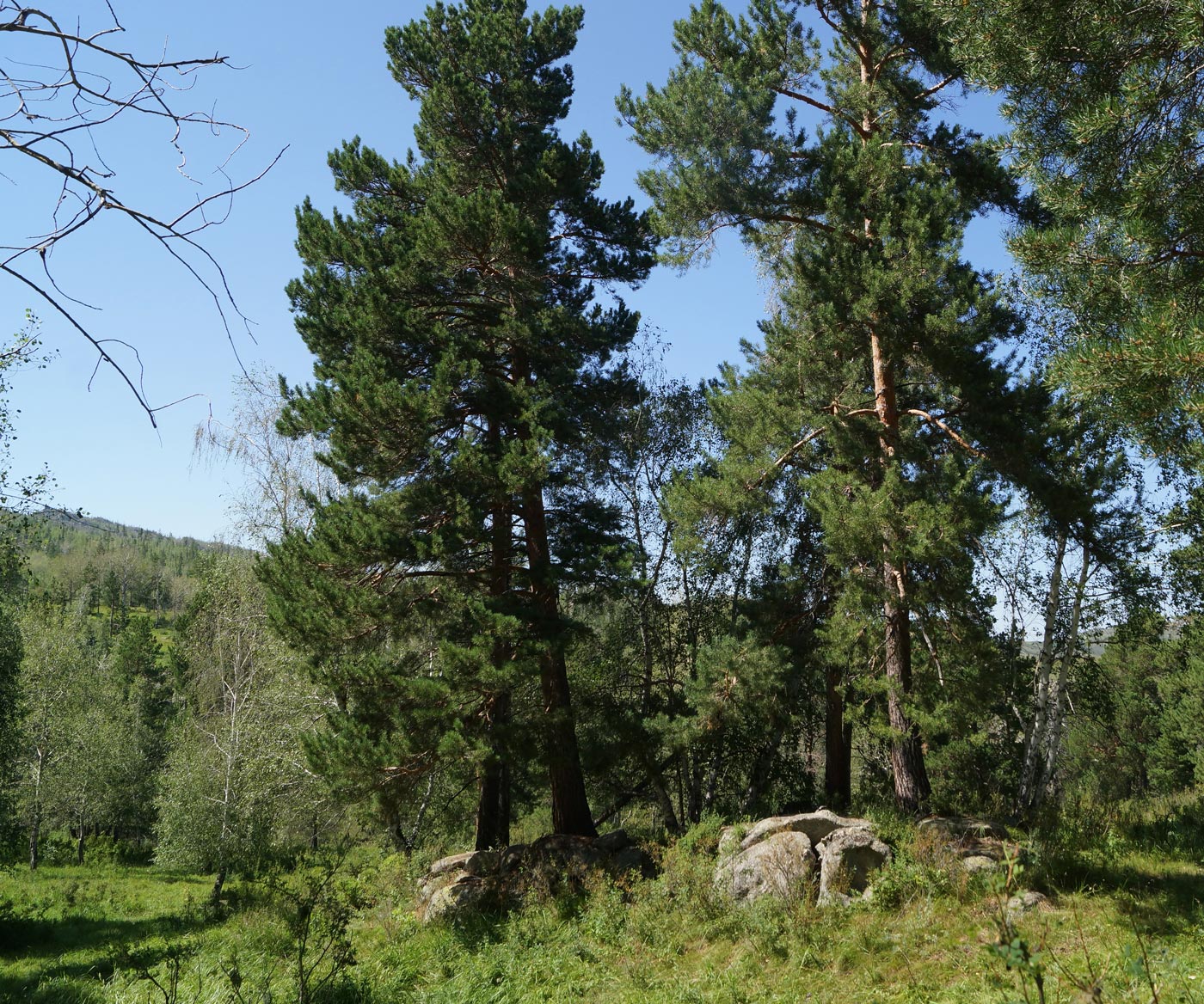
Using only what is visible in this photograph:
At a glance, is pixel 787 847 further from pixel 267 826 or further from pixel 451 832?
pixel 267 826

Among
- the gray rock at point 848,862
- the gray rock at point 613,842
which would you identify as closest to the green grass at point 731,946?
the gray rock at point 848,862

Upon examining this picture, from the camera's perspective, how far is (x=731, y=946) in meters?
8.05

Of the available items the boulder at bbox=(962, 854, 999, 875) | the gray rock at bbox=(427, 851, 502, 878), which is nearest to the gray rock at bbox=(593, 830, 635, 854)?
the gray rock at bbox=(427, 851, 502, 878)

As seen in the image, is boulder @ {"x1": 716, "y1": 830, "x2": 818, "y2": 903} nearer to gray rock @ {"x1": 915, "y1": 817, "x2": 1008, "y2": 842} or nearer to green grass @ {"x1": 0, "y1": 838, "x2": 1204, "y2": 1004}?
green grass @ {"x1": 0, "y1": 838, "x2": 1204, "y2": 1004}

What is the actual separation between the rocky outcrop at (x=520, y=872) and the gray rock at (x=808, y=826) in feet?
5.81

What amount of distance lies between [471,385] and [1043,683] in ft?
31.7

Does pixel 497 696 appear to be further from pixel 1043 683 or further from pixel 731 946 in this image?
pixel 1043 683

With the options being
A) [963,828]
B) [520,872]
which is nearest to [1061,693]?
[963,828]

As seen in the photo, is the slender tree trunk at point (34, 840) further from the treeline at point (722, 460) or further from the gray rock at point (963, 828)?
the gray rock at point (963, 828)

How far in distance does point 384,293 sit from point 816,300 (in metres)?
6.42

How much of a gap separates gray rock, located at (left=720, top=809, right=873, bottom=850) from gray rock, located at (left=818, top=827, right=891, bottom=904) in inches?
14.2

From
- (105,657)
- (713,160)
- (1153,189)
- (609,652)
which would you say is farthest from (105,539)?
(1153,189)

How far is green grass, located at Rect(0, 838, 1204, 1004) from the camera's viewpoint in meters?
6.35

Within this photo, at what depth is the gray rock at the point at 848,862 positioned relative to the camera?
8.30 metres
